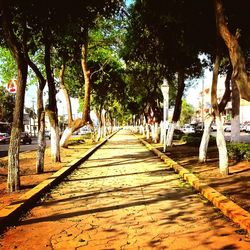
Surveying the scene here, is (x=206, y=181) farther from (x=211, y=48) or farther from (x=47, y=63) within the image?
(x=47, y=63)

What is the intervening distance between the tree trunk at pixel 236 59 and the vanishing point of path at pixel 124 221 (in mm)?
2363

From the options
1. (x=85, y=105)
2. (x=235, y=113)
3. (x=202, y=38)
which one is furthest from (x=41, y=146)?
(x=235, y=113)

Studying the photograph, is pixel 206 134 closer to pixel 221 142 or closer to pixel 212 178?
pixel 221 142

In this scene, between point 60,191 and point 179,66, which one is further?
point 179,66

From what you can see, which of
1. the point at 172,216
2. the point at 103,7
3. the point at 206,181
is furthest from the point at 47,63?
the point at 172,216

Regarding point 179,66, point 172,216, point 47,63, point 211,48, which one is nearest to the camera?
point 172,216

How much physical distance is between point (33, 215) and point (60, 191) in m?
2.50

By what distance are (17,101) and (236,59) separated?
4.99m

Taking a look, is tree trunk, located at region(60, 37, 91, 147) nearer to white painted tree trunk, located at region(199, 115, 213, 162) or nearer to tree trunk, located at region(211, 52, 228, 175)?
white painted tree trunk, located at region(199, 115, 213, 162)

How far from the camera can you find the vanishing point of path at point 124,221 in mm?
5645

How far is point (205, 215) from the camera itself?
23.5ft

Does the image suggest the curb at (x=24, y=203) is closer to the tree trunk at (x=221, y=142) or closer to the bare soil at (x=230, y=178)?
the bare soil at (x=230, y=178)

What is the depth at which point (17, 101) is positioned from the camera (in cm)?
948

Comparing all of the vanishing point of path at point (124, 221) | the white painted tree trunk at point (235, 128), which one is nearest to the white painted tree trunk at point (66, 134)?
the white painted tree trunk at point (235, 128)
